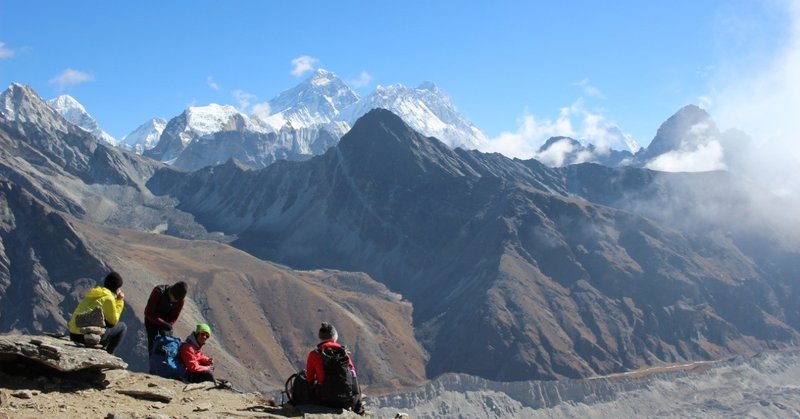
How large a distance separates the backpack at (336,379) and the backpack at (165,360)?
5434mm

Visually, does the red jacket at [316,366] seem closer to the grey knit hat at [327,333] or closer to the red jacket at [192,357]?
the grey knit hat at [327,333]

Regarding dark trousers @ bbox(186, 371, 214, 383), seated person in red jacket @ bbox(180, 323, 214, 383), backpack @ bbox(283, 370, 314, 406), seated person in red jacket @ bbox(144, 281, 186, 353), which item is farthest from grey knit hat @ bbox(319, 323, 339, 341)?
seated person in red jacket @ bbox(144, 281, 186, 353)

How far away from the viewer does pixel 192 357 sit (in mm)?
24172

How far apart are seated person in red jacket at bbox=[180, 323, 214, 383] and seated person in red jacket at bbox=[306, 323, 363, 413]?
14.2 ft

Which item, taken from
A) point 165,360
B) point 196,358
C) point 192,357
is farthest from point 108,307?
point 196,358

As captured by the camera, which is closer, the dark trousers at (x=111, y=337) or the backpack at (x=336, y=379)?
the backpack at (x=336, y=379)

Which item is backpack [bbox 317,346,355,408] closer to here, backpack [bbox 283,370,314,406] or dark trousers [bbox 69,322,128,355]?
backpack [bbox 283,370,314,406]

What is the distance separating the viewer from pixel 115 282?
75.7ft

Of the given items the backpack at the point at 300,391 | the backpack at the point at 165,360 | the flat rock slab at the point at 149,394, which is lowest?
the flat rock slab at the point at 149,394

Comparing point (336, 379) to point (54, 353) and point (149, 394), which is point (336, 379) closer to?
point (149, 394)

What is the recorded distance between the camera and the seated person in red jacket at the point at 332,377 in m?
20.8

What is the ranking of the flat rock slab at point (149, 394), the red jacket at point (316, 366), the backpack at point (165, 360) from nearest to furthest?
the flat rock slab at point (149, 394), the red jacket at point (316, 366), the backpack at point (165, 360)

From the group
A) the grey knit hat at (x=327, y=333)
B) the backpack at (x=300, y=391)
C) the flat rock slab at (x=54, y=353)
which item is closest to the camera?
the flat rock slab at (x=54, y=353)

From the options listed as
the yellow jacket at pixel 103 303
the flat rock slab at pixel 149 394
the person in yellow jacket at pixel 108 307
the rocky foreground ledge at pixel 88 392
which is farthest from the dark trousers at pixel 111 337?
the flat rock slab at pixel 149 394
